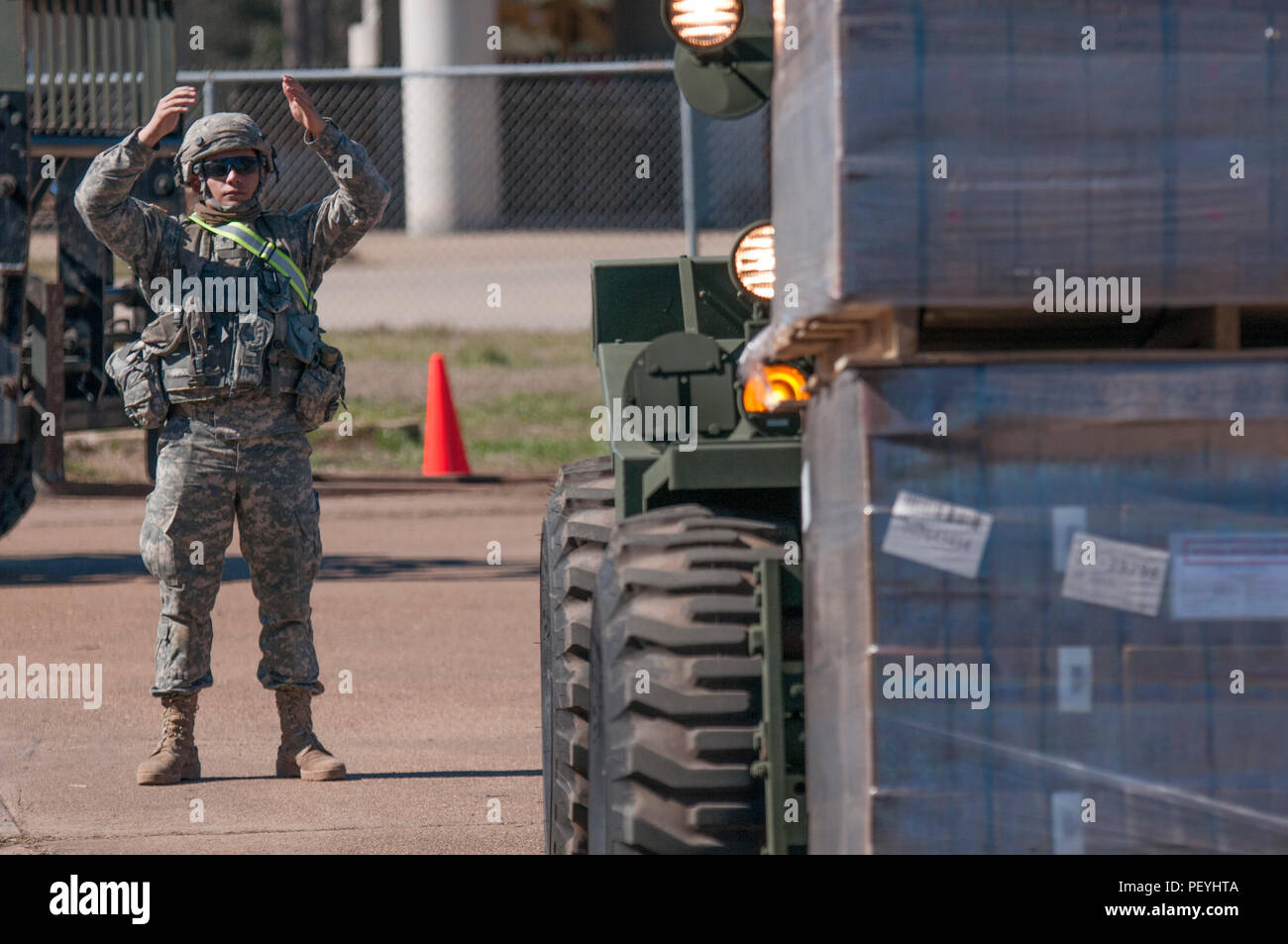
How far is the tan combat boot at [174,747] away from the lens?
20.0ft

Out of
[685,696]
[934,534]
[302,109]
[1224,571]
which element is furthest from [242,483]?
[1224,571]

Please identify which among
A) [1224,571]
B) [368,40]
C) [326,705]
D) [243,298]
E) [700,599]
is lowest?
[326,705]

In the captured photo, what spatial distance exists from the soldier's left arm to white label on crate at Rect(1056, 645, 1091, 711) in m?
3.19

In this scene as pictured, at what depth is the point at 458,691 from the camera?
7.74 meters

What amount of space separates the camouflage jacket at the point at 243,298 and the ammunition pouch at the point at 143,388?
1.2 inches

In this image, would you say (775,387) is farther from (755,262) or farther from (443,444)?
(443,444)

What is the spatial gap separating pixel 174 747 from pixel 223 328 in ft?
4.44

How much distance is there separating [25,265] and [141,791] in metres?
3.66

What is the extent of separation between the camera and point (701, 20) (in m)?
4.14

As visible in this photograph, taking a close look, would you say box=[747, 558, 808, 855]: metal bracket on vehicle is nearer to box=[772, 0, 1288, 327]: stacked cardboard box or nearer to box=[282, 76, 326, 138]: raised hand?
box=[772, 0, 1288, 327]: stacked cardboard box

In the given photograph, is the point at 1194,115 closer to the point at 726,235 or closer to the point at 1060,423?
the point at 1060,423

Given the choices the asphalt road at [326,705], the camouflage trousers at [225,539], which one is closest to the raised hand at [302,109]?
the camouflage trousers at [225,539]

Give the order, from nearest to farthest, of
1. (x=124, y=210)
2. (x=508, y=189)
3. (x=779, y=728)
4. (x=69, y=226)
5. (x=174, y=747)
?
1. (x=779, y=728)
2. (x=124, y=210)
3. (x=174, y=747)
4. (x=69, y=226)
5. (x=508, y=189)

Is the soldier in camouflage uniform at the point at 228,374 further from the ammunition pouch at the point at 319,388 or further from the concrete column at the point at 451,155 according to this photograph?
the concrete column at the point at 451,155
